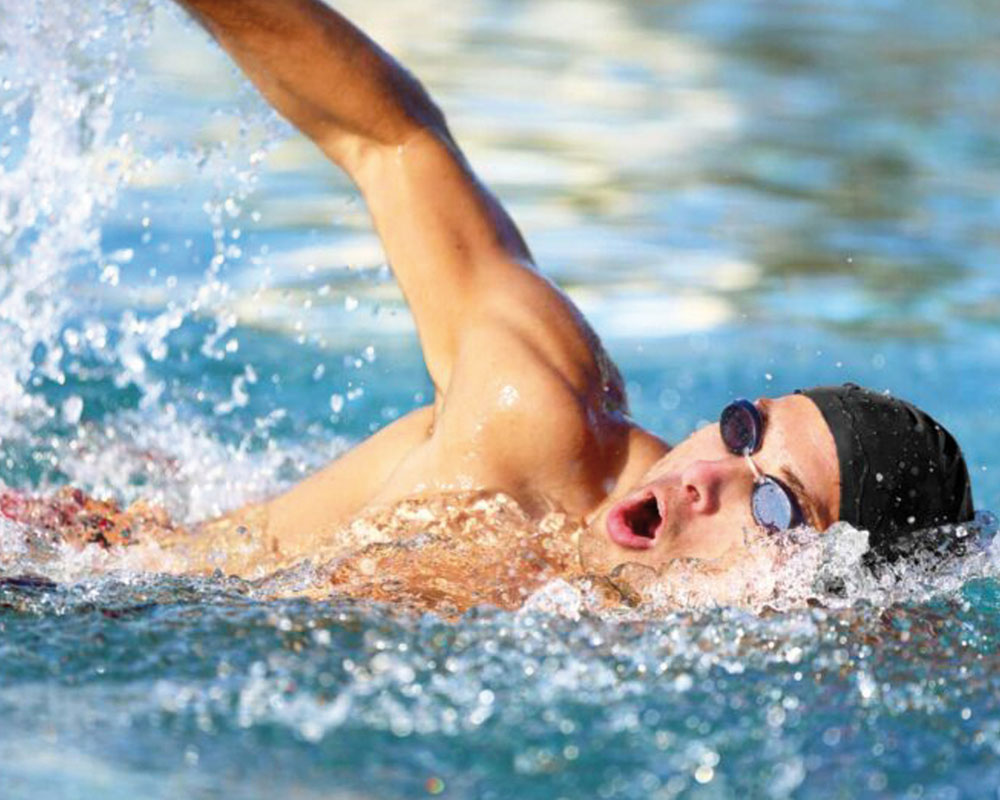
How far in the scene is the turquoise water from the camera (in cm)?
224

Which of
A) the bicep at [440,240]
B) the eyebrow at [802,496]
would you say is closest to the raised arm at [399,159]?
the bicep at [440,240]

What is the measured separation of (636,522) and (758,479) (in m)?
0.18

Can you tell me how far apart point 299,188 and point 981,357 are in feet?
7.72

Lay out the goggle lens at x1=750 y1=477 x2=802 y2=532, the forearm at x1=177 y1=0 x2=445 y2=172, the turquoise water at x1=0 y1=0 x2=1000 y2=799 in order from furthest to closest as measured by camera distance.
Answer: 1. the forearm at x1=177 y1=0 x2=445 y2=172
2. the goggle lens at x1=750 y1=477 x2=802 y2=532
3. the turquoise water at x1=0 y1=0 x2=1000 y2=799

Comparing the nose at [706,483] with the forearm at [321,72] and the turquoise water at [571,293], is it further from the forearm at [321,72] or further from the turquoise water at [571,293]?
the forearm at [321,72]

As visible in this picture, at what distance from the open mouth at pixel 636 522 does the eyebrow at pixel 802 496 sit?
19cm

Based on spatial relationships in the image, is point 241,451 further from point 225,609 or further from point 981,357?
point 981,357

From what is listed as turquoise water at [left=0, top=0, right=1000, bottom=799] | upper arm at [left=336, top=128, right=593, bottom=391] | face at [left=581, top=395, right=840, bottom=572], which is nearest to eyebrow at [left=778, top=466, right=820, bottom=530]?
face at [left=581, top=395, right=840, bottom=572]

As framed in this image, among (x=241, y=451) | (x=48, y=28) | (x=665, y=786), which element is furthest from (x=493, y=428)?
(x=241, y=451)

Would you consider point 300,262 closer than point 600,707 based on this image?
No

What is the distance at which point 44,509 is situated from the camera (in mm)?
3156

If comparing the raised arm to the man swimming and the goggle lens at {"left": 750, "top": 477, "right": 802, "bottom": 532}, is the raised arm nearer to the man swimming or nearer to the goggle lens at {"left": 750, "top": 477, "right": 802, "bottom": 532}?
the man swimming

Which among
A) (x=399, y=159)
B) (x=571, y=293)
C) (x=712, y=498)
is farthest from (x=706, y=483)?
(x=571, y=293)

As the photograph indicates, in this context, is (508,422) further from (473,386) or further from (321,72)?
(321,72)
